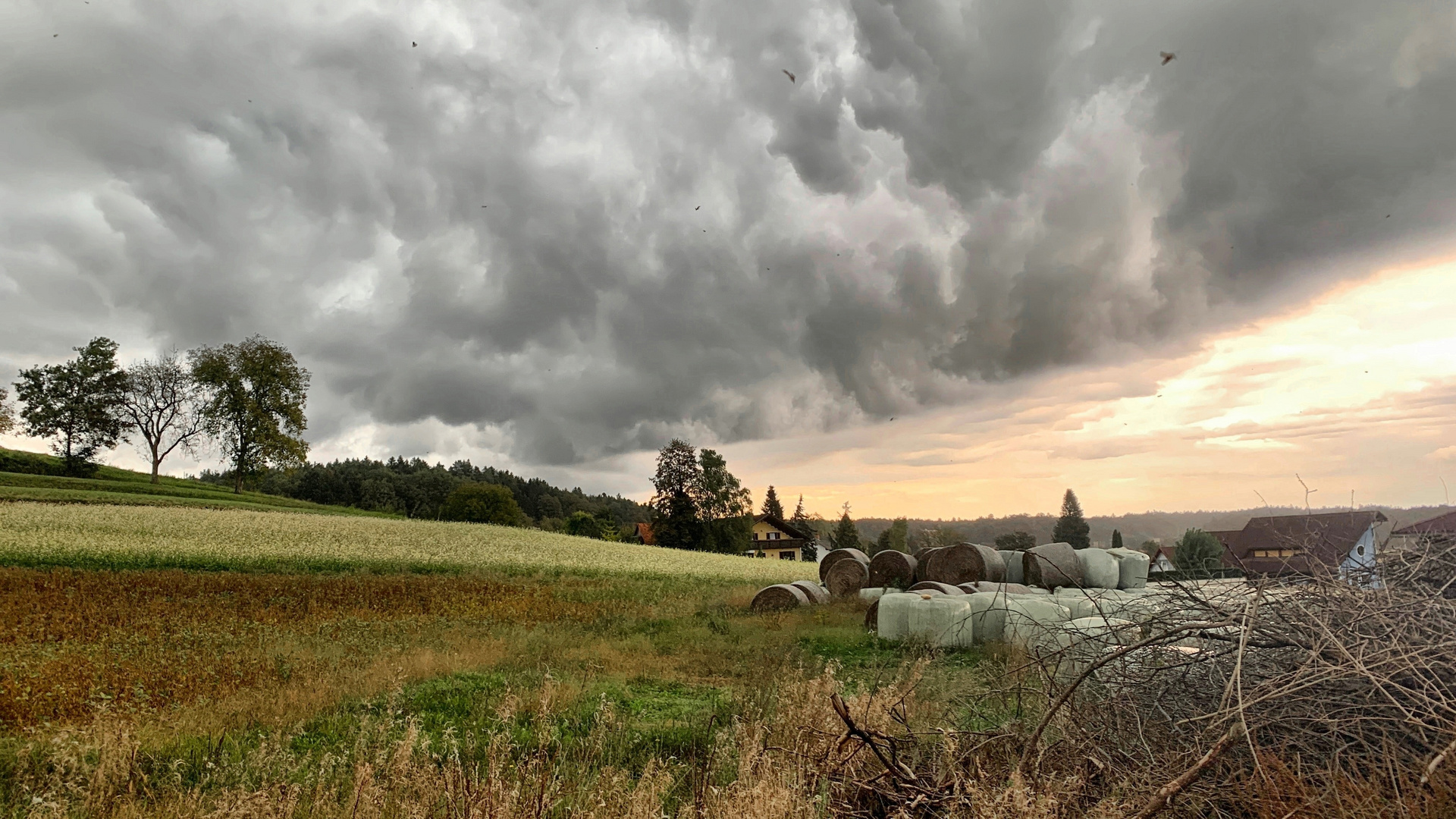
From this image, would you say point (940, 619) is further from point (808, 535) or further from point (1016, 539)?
point (1016, 539)

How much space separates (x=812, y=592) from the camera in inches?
816

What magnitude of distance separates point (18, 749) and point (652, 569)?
28.4 meters

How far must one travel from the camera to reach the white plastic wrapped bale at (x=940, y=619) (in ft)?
43.8

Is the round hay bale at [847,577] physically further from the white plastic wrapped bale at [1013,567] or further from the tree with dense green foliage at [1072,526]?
the tree with dense green foliage at [1072,526]

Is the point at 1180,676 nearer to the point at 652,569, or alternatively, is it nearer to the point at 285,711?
the point at 285,711

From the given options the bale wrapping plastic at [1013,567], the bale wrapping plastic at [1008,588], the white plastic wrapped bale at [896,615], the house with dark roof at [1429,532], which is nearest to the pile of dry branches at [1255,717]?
the house with dark roof at [1429,532]

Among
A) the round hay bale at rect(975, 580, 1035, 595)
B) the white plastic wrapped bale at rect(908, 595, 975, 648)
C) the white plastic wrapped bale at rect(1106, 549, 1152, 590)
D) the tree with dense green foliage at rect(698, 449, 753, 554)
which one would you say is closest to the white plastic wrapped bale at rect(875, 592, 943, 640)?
the white plastic wrapped bale at rect(908, 595, 975, 648)

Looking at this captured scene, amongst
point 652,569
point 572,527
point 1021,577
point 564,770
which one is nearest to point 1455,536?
point 564,770

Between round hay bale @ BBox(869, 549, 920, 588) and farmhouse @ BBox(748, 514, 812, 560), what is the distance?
210ft

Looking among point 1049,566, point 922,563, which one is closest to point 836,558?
point 922,563

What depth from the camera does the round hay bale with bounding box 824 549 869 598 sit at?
23266mm

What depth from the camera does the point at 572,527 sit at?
85688 millimetres

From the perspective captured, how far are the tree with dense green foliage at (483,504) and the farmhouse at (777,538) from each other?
94.0 feet

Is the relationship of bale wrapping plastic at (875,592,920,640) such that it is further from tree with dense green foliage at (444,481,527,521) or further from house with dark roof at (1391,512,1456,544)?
tree with dense green foliage at (444,481,527,521)
